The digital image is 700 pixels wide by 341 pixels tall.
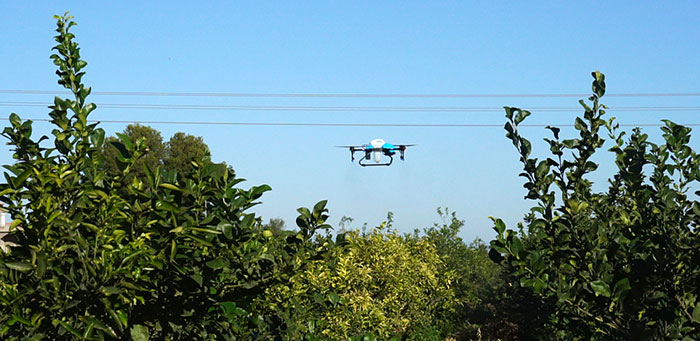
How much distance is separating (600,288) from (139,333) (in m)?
2.15

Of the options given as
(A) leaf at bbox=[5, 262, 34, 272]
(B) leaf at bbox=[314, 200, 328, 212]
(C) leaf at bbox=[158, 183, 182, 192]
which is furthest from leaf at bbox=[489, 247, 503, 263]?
(A) leaf at bbox=[5, 262, 34, 272]

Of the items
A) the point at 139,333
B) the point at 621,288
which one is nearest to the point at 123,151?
the point at 139,333

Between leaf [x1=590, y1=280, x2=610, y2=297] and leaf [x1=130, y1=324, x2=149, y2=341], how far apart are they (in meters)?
2.08

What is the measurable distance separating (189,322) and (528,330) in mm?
15975

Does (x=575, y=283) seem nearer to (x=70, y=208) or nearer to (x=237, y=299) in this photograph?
(x=237, y=299)

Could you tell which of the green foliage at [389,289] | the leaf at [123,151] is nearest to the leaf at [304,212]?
the leaf at [123,151]

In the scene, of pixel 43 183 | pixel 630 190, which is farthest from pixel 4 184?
pixel 630 190

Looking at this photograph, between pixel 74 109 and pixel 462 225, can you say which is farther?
pixel 462 225

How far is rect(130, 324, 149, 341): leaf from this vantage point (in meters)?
3.66

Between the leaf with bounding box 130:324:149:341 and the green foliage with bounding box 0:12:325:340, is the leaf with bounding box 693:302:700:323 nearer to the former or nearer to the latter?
the green foliage with bounding box 0:12:325:340

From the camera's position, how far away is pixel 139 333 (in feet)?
12.1

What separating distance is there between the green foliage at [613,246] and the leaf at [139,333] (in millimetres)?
1669

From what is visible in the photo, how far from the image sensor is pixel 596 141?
4188 millimetres

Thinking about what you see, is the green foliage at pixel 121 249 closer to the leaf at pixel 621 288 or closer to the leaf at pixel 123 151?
the leaf at pixel 123 151
